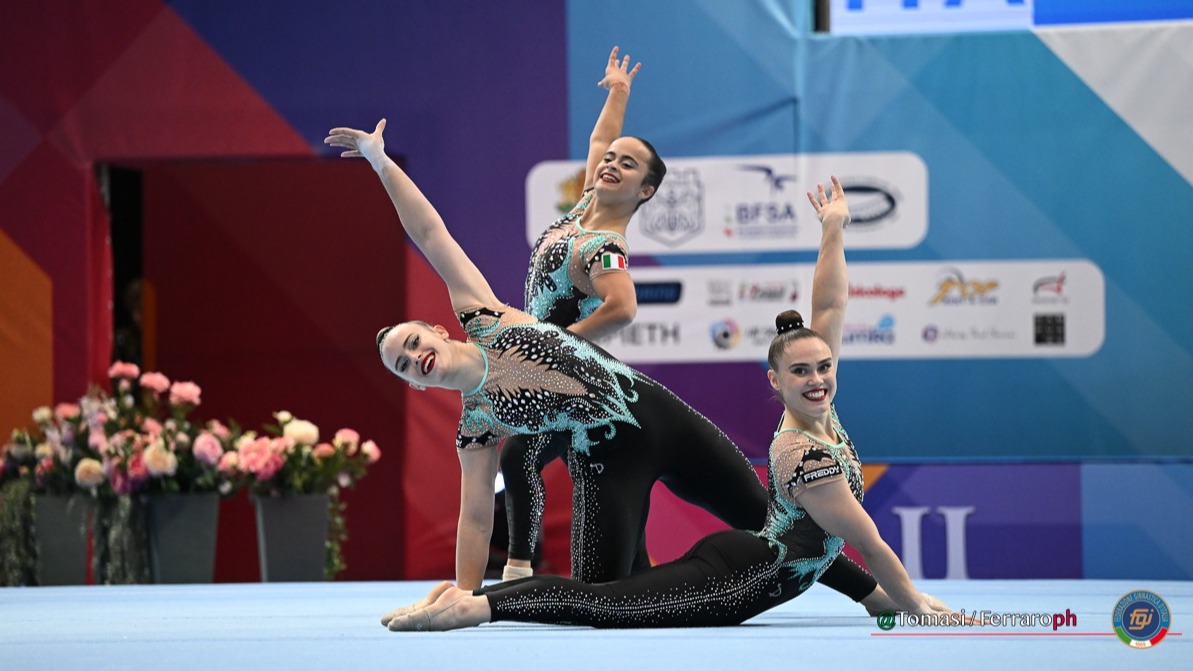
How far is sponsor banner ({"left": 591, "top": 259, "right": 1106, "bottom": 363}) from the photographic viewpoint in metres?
5.90

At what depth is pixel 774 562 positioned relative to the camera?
2.90 meters

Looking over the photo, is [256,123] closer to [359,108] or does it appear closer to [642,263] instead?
[359,108]

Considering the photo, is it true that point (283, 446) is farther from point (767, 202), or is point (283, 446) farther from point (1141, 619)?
point (1141, 619)

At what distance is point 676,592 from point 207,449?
2923 millimetres

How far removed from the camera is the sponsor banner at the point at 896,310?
590 cm

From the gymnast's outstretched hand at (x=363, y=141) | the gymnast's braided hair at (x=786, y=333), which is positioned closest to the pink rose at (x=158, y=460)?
the gymnast's outstretched hand at (x=363, y=141)

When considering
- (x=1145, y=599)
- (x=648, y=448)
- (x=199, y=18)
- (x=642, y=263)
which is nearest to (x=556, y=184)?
(x=642, y=263)

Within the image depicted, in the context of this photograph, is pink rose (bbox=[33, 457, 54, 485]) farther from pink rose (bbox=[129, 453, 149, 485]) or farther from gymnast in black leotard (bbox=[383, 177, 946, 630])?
gymnast in black leotard (bbox=[383, 177, 946, 630])

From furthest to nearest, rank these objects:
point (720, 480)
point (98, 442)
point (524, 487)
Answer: point (98, 442) → point (524, 487) → point (720, 480)

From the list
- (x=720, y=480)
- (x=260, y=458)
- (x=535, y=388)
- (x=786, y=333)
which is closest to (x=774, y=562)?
(x=720, y=480)

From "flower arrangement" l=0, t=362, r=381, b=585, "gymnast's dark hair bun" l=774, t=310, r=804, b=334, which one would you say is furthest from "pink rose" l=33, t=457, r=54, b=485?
"gymnast's dark hair bun" l=774, t=310, r=804, b=334

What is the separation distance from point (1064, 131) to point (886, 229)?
82 centimetres

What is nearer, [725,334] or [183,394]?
[183,394]

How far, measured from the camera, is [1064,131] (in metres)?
5.93
